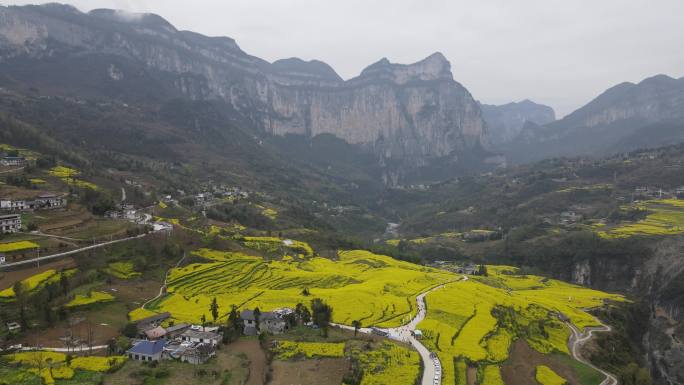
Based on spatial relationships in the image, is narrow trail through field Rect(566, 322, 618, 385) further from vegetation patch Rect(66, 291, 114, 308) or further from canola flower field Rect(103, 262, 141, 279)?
canola flower field Rect(103, 262, 141, 279)

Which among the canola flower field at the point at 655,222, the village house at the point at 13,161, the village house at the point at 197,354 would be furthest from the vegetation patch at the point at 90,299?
the canola flower field at the point at 655,222

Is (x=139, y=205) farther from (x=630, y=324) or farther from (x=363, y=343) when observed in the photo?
(x=630, y=324)

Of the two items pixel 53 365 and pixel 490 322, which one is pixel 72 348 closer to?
pixel 53 365

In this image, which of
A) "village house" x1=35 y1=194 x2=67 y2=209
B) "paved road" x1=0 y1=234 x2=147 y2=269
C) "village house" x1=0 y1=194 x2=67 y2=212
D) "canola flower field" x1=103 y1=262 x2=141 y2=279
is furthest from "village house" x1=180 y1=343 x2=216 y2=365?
"village house" x1=35 y1=194 x2=67 y2=209

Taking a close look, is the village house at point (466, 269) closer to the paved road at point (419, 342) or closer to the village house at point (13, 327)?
the paved road at point (419, 342)

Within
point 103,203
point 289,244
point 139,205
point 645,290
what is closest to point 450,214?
point 645,290
